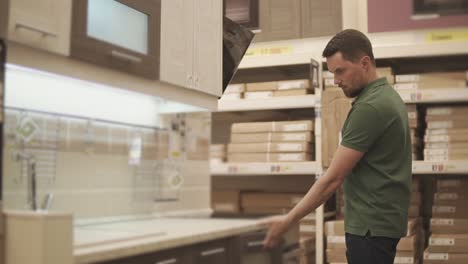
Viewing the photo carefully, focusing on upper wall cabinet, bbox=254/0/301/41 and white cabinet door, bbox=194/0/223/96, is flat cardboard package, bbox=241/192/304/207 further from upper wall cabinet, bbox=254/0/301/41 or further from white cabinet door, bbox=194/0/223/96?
white cabinet door, bbox=194/0/223/96

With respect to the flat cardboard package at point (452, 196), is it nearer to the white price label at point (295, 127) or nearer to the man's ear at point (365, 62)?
the white price label at point (295, 127)

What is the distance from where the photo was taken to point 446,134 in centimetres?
317

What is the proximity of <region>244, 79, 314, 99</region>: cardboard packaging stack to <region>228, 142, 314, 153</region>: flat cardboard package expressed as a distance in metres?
0.31

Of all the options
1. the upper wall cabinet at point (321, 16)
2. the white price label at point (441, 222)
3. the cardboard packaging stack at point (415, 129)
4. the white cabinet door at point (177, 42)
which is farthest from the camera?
the upper wall cabinet at point (321, 16)

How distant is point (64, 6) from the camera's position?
1771mm

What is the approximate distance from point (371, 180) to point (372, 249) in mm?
242

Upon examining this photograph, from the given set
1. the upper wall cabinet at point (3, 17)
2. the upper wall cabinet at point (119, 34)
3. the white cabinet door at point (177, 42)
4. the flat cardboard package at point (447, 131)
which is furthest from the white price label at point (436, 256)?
the upper wall cabinet at point (3, 17)

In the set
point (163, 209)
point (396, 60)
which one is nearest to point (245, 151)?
point (163, 209)

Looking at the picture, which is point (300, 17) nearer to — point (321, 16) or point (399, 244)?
point (321, 16)

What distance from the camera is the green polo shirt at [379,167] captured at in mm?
1997

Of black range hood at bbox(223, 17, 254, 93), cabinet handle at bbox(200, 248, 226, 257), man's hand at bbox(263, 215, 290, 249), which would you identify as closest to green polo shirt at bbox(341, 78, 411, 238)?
man's hand at bbox(263, 215, 290, 249)

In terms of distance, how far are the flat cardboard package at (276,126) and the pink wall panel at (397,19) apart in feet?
2.23

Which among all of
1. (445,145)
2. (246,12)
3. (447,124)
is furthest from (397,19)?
(246,12)

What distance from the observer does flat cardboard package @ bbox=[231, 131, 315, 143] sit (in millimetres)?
3461
